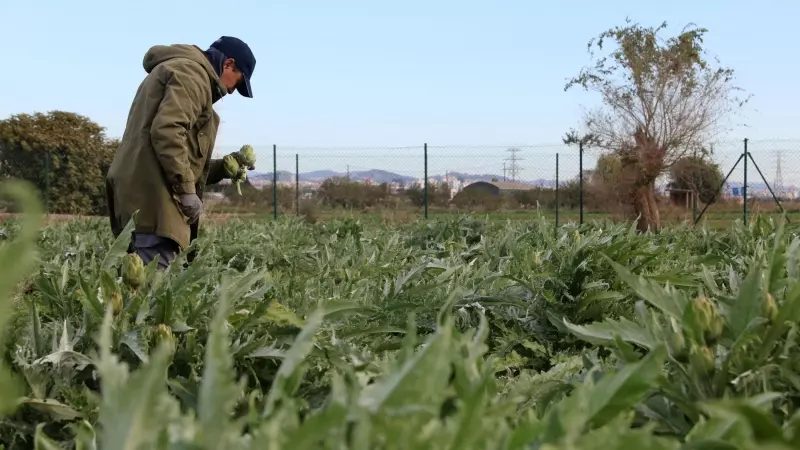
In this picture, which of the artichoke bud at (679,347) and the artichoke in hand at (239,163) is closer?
the artichoke bud at (679,347)

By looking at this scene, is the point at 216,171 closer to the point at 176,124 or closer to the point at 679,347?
the point at 176,124

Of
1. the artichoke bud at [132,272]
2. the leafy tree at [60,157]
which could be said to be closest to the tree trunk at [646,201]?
the leafy tree at [60,157]

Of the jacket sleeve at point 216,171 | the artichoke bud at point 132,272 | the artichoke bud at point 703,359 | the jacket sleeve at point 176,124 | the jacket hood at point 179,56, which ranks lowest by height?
the artichoke bud at point 703,359

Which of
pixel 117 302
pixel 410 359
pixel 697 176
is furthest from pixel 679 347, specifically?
pixel 697 176

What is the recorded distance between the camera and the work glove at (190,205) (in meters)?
3.97

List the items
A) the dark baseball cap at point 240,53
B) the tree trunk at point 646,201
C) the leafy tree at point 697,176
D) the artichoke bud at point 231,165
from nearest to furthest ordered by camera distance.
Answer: the dark baseball cap at point 240,53, the artichoke bud at point 231,165, the tree trunk at point 646,201, the leafy tree at point 697,176

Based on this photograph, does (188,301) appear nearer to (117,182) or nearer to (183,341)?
(183,341)

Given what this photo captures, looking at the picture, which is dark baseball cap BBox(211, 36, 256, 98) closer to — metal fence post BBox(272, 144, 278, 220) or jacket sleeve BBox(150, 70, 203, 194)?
jacket sleeve BBox(150, 70, 203, 194)

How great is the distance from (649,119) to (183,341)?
16066mm

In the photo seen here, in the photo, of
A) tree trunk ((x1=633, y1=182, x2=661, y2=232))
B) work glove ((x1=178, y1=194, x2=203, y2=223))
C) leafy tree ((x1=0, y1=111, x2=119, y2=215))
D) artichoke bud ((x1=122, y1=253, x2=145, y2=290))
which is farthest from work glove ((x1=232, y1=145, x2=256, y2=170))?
leafy tree ((x1=0, y1=111, x2=119, y2=215))

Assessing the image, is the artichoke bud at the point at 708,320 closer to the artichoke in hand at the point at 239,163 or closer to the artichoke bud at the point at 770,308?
the artichoke bud at the point at 770,308

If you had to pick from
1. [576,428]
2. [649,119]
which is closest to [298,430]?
[576,428]

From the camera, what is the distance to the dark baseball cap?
4.36 metres

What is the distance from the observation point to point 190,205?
Answer: 398cm
